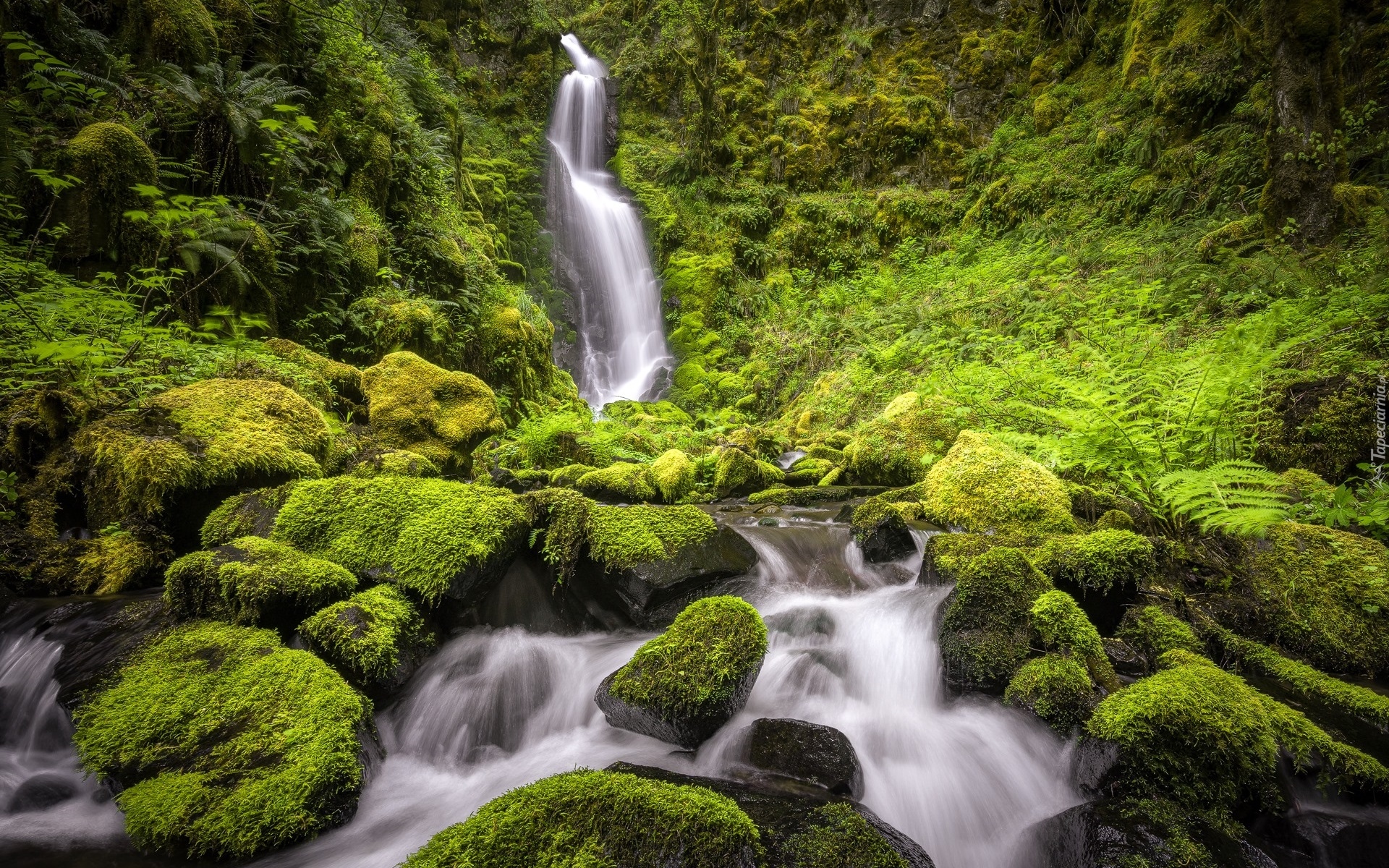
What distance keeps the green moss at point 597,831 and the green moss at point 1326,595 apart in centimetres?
338

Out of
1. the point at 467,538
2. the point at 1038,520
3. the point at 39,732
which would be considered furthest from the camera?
the point at 1038,520

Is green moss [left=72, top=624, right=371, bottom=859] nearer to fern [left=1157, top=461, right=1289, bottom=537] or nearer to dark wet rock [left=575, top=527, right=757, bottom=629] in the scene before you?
dark wet rock [left=575, top=527, right=757, bottom=629]

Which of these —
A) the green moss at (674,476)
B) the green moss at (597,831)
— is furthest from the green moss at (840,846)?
the green moss at (674,476)

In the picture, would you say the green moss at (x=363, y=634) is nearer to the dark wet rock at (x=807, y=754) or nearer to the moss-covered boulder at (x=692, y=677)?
the moss-covered boulder at (x=692, y=677)

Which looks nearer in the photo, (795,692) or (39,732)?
(39,732)

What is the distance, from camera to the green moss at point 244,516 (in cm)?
364

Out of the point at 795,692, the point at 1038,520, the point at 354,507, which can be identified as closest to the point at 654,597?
the point at 795,692

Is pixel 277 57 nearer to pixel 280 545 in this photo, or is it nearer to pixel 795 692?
pixel 280 545

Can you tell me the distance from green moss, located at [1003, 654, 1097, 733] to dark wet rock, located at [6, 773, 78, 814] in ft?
15.4

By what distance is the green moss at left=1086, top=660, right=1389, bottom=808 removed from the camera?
7.08 ft

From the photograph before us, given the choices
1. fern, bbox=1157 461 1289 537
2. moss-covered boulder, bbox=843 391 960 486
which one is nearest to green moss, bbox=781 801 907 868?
fern, bbox=1157 461 1289 537

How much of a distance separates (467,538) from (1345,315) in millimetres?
7238

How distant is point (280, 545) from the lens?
3.28 metres

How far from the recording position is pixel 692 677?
2752 millimetres
